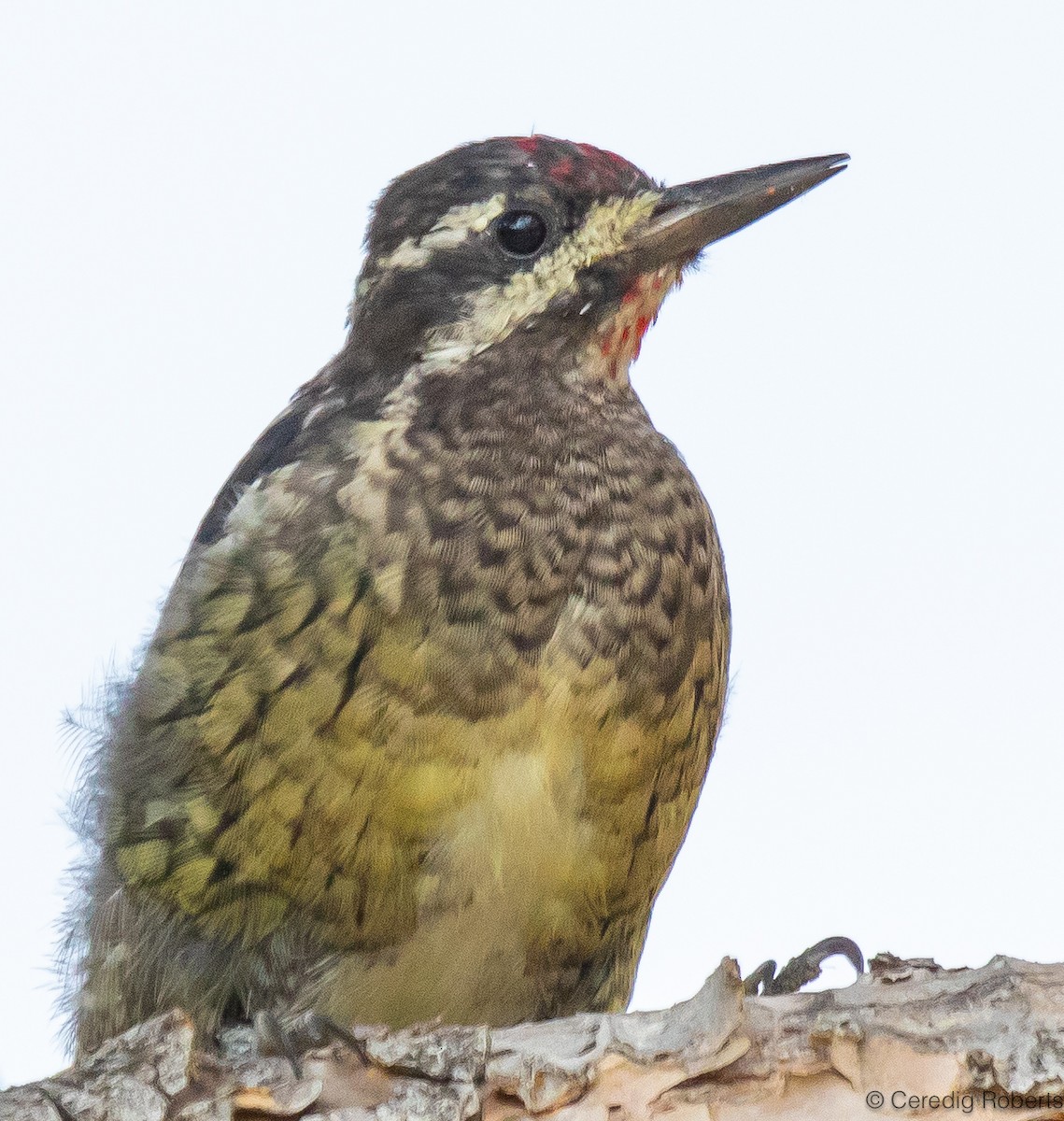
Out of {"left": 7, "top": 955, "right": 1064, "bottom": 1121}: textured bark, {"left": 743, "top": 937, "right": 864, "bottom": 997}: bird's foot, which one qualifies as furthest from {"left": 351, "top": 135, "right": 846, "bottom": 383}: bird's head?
{"left": 7, "top": 955, "right": 1064, "bottom": 1121}: textured bark

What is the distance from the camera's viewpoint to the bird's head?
2957 millimetres

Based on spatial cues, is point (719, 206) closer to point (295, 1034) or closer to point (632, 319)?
point (632, 319)

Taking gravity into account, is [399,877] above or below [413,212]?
below

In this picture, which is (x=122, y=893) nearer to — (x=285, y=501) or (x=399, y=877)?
(x=399, y=877)

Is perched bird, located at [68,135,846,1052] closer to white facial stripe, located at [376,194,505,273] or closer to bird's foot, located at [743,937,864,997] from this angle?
white facial stripe, located at [376,194,505,273]

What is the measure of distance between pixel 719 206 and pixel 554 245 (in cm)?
31

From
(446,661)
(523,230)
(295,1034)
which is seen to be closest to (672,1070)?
(295,1034)

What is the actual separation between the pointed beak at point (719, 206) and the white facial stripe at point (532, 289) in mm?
53

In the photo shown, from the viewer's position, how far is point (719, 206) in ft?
9.82

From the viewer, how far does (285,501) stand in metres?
2.83

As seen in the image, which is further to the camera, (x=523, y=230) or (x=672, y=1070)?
(x=523, y=230)

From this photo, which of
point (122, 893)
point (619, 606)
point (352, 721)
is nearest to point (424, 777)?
point (352, 721)

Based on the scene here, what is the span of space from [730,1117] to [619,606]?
3.10 feet

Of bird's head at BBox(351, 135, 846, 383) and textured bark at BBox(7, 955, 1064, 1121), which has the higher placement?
bird's head at BBox(351, 135, 846, 383)
